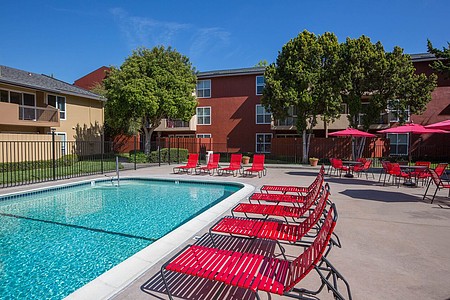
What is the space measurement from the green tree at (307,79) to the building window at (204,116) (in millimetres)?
10595

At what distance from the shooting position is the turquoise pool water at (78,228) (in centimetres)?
445

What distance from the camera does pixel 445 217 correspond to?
6629 millimetres

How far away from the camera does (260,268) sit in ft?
10.1

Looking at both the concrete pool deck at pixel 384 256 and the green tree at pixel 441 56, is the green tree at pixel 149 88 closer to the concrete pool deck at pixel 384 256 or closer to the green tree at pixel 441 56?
the concrete pool deck at pixel 384 256

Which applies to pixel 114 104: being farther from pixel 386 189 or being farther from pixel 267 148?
pixel 386 189

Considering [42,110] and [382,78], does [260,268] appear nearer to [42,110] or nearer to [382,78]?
[382,78]

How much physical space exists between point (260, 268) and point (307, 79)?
2012 centimetres

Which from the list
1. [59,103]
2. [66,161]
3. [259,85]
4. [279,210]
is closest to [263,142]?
[259,85]

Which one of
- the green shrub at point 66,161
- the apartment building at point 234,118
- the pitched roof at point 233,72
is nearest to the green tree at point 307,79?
the apartment building at point 234,118

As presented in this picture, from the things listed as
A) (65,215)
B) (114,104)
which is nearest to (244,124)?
(114,104)

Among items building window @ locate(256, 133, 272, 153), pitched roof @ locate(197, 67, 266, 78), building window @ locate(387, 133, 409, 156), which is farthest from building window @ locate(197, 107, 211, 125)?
building window @ locate(387, 133, 409, 156)

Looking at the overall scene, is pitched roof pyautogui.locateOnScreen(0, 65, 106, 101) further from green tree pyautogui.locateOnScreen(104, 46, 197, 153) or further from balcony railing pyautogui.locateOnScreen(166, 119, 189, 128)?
balcony railing pyautogui.locateOnScreen(166, 119, 189, 128)

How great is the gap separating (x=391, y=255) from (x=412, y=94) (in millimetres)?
20786

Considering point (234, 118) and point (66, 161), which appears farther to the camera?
point (234, 118)
